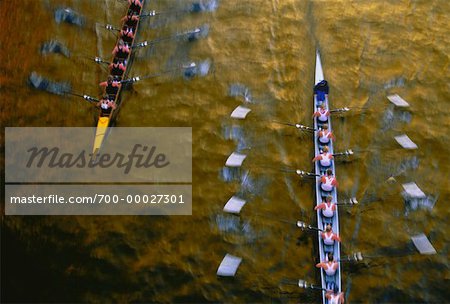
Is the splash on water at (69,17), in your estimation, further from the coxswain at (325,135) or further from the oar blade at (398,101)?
the oar blade at (398,101)

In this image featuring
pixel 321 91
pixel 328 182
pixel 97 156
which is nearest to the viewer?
pixel 328 182

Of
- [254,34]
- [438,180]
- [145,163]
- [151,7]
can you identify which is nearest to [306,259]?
[438,180]

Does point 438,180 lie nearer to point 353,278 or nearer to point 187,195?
point 353,278

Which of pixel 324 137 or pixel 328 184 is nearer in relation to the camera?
pixel 328 184

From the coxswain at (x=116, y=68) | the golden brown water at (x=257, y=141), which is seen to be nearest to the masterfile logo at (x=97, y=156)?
the golden brown water at (x=257, y=141)

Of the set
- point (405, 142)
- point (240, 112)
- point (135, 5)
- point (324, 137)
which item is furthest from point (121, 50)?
point (405, 142)

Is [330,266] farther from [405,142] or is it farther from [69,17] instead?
[69,17]
